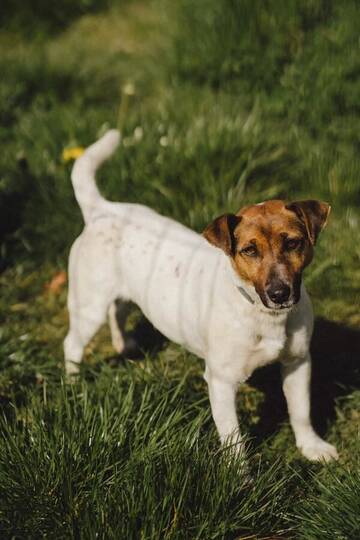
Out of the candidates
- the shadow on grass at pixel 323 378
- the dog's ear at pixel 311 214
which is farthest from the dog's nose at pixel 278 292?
the shadow on grass at pixel 323 378

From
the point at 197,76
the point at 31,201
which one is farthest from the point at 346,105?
the point at 31,201

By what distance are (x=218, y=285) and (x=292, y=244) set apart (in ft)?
1.68

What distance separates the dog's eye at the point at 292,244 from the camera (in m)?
3.49

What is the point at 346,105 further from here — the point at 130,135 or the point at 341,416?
the point at 341,416

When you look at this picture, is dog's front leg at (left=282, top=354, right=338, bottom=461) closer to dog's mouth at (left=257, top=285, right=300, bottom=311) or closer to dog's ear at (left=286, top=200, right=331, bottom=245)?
dog's mouth at (left=257, top=285, right=300, bottom=311)

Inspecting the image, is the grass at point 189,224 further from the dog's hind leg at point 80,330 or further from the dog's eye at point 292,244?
the dog's eye at point 292,244

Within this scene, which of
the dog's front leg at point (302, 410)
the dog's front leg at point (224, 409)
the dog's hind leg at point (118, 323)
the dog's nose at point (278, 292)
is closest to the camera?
the dog's nose at point (278, 292)

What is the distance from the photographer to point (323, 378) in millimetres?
4766

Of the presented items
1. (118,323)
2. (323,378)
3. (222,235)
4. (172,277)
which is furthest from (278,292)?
(118,323)

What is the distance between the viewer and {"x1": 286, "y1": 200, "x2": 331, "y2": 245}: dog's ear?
354 cm

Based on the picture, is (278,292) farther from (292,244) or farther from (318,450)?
(318,450)

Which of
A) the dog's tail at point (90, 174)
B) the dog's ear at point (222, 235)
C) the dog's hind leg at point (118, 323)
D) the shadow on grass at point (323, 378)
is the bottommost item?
the shadow on grass at point (323, 378)

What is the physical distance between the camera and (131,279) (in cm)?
439

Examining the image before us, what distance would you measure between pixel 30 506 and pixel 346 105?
441 centimetres
